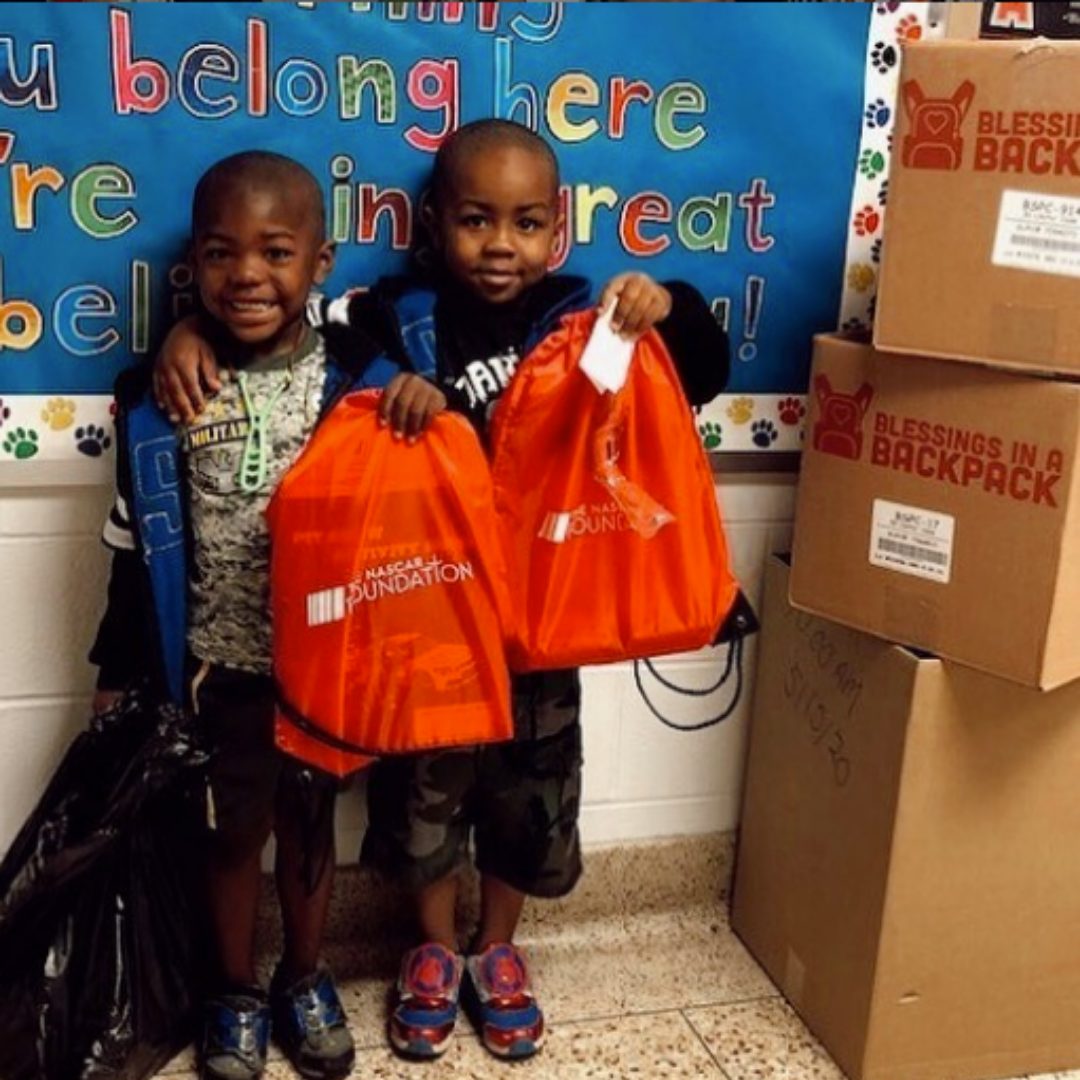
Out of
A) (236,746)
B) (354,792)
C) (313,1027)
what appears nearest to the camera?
(236,746)

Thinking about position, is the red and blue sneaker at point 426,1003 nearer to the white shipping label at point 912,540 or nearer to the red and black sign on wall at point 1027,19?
the white shipping label at point 912,540

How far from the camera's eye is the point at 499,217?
1.60m

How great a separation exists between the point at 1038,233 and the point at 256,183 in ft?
2.61

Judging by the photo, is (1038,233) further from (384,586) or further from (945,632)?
(384,586)

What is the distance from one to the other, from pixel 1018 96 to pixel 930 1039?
1.12 m

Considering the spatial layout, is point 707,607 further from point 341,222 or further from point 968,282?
point 341,222

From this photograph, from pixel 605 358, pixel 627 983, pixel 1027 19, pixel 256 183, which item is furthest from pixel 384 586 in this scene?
pixel 1027 19

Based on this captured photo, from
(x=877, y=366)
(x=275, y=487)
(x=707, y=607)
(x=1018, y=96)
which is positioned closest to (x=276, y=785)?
(x=275, y=487)

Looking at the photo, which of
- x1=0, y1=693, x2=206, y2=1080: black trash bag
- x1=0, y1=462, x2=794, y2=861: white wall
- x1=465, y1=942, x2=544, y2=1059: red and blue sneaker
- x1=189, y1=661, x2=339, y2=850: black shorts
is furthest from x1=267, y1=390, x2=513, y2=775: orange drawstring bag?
x1=465, y1=942, x2=544, y2=1059: red and blue sneaker

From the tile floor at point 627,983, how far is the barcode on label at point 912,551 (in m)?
0.66

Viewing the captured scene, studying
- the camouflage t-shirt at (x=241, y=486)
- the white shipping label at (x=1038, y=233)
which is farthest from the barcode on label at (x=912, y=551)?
the camouflage t-shirt at (x=241, y=486)

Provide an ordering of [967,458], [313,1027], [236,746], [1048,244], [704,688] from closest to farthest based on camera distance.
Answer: [1048,244], [967,458], [236,746], [313,1027], [704,688]

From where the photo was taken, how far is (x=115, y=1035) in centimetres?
168

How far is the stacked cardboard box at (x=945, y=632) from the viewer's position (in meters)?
1.47
